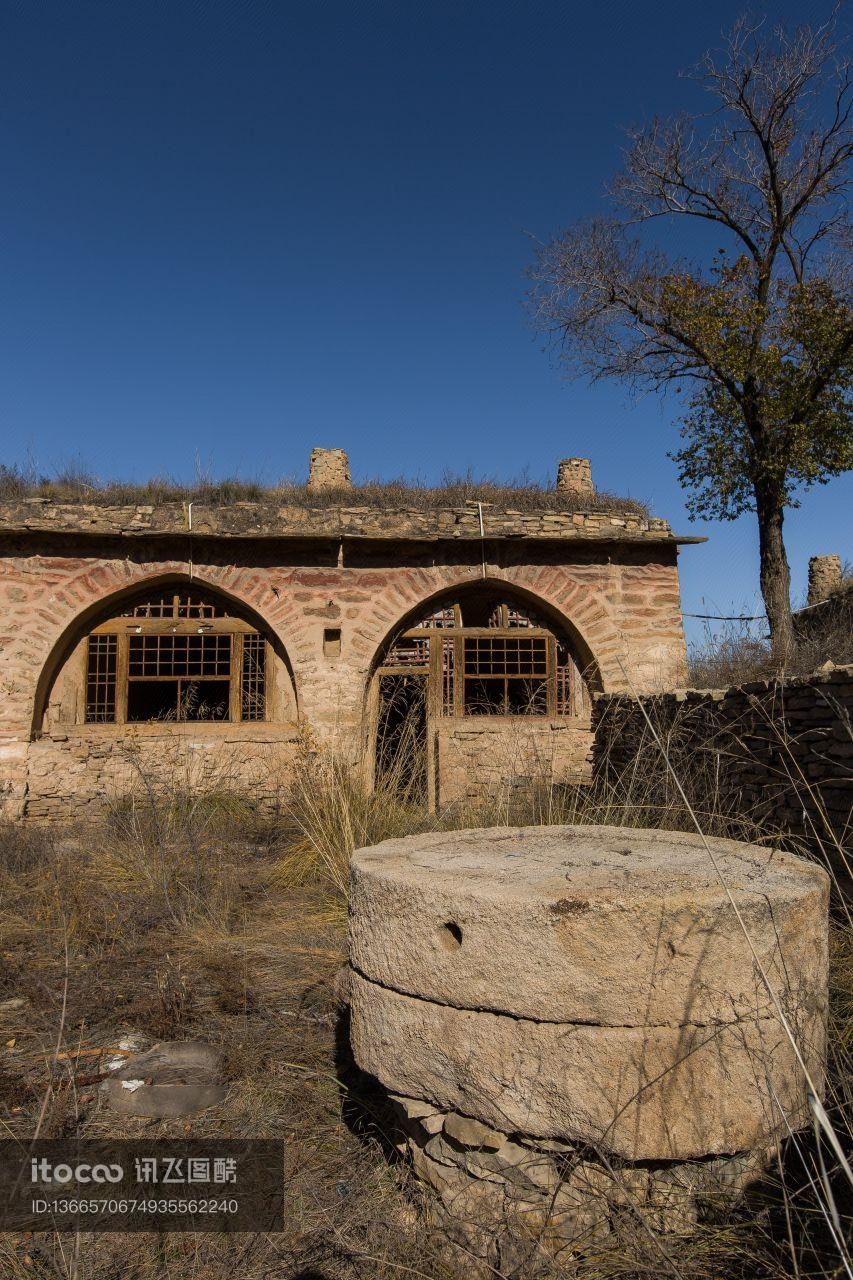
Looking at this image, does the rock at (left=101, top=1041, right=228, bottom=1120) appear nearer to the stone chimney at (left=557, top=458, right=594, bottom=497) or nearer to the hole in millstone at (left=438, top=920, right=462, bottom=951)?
the hole in millstone at (left=438, top=920, right=462, bottom=951)

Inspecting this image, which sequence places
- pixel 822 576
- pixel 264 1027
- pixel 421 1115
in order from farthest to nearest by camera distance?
pixel 822 576, pixel 264 1027, pixel 421 1115

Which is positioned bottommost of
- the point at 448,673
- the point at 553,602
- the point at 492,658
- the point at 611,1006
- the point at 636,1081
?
the point at 636,1081

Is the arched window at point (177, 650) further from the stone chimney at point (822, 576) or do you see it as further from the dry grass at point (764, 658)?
the stone chimney at point (822, 576)

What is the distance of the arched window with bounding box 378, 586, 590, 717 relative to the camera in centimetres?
984

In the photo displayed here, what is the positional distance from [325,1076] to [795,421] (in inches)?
426

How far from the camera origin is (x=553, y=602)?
386 inches

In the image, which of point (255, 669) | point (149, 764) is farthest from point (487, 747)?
point (149, 764)

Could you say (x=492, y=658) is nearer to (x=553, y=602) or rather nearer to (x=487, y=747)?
(x=553, y=602)

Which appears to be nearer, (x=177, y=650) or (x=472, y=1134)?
(x=472, y=1134)

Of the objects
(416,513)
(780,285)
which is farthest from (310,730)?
Answer: (780,285)

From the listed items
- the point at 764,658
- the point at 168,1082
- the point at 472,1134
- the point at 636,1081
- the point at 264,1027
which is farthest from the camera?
the point at 764,658

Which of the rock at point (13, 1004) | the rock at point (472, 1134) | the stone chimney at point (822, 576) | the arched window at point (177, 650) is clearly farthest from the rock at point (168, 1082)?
the stone chimney at point (822, 576)

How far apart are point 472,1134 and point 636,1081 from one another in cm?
54

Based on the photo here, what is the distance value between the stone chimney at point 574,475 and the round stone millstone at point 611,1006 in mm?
9808
